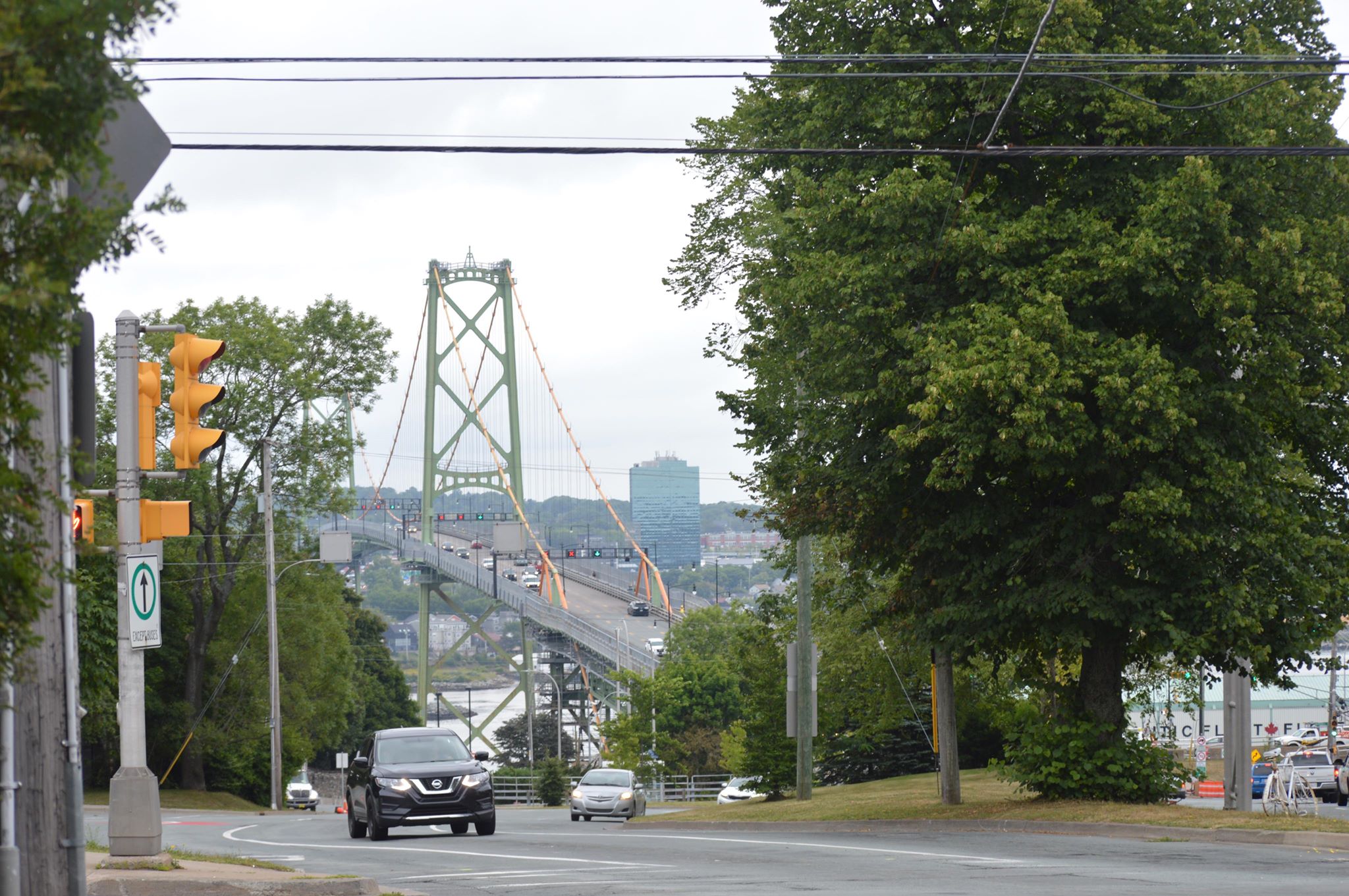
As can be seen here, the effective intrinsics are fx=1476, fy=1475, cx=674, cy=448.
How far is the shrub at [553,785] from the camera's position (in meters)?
58.2

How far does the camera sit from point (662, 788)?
206 feet

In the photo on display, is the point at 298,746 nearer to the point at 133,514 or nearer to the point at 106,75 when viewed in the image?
the point at 133,514

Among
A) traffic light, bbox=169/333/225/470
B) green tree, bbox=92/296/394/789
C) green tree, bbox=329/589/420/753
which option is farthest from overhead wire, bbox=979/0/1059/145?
green tree, bbox=329/589/420/753

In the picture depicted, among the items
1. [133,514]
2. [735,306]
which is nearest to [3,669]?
[133,514]

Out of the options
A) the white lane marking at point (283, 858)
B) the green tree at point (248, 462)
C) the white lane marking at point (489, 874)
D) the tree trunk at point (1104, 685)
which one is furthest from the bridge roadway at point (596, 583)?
the white lane marking at point (489, 874)

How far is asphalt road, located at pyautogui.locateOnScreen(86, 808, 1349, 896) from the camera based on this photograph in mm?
11453

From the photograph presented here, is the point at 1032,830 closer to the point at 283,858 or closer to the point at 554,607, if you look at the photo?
the point at 283,858

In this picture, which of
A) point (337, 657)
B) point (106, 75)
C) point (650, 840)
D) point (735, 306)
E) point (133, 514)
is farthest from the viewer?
point (337, 657)

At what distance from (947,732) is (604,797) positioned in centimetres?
1099

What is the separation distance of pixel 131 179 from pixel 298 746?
151 ft

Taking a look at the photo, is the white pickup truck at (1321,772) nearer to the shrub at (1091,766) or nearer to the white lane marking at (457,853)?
the shrub at (1091,766)

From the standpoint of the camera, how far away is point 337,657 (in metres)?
52.4

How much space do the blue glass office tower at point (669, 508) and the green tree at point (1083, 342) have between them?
147 metres

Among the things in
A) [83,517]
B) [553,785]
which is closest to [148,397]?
[83,517]
